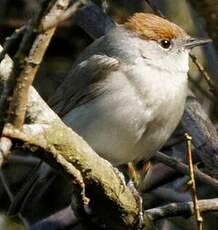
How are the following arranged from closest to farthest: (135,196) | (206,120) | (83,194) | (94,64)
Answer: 1. (83,194)
2. (135,196)
3. (206,120)
4. (94,64)

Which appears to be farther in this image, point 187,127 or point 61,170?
point 187,127

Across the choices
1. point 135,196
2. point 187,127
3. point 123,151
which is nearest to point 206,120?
point 187,127

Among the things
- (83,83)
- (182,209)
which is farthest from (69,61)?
(182,209)

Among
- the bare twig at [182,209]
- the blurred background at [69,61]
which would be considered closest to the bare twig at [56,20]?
the bare twig at [182,209]

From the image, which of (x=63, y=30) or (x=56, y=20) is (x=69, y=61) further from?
(x=56, y=20)

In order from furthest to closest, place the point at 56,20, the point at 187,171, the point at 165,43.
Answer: the point at 165,43 → the point at 187,171 → the point at 56,20

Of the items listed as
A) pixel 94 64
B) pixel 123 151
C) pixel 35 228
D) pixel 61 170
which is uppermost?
pixel 61 170

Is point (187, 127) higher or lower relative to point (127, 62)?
lower

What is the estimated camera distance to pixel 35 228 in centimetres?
510

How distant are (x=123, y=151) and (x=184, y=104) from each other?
1.55 ft

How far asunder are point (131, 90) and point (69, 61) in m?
3.14

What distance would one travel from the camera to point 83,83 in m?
5.41

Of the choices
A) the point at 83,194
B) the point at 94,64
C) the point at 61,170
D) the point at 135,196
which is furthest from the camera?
the point at 94,64

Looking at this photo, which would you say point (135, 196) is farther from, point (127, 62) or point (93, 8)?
point (93, 8)
